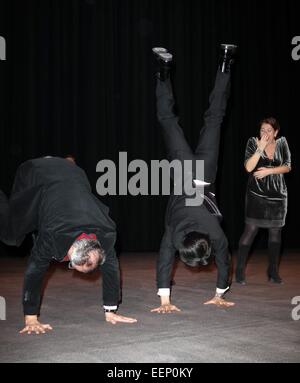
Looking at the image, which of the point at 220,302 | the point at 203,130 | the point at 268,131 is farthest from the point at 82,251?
the point at 268,131

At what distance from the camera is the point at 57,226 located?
8.51 ft

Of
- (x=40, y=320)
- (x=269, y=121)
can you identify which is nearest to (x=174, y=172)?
(x=269, y=121)

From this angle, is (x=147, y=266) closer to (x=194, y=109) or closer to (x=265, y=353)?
(x=194, y=109)

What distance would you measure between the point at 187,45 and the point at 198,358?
200 inches

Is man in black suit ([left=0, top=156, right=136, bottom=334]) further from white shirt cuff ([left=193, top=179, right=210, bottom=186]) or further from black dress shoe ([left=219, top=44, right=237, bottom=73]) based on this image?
black dress shoe ([left=219, top=44, right=237, bottom=73])

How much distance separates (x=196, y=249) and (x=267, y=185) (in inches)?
60.7

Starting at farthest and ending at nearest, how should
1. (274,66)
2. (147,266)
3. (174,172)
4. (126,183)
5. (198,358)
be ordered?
(274,66)
(126,183)
(147,266)
(174,172)
(198,358)

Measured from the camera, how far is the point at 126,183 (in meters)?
6.23

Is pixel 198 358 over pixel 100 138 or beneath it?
beneath

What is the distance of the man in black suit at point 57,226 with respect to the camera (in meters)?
2.58

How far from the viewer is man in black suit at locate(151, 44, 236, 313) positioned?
2.90 meters

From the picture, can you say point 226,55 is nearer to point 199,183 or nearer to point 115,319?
point 199,183

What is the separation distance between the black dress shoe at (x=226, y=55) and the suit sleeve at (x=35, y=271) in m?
2.20

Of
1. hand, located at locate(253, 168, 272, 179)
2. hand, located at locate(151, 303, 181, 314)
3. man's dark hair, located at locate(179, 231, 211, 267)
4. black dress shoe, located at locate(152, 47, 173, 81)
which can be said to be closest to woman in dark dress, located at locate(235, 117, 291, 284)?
hand, located at locate(253, 168, 272, 179)
